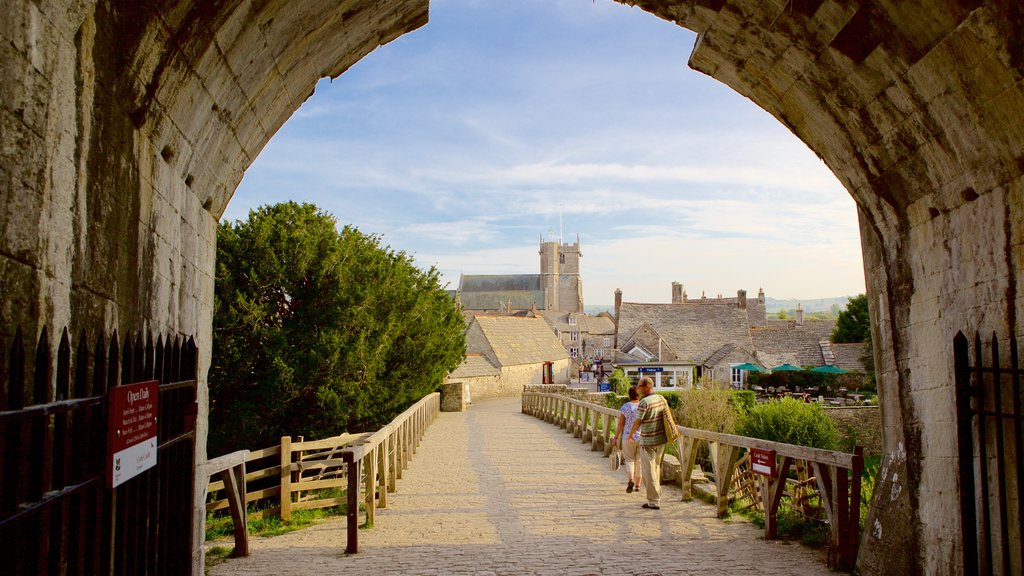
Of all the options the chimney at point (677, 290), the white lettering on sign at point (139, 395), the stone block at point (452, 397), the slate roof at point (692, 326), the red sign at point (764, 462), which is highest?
the chimney at point (677, 290)

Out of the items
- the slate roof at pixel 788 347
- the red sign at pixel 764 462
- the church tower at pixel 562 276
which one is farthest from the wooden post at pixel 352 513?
the church tower at pixel 562 276

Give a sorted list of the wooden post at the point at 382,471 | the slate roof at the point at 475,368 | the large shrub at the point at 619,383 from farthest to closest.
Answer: the slate roof at the point at 475,368 < the large shrub at the point at 619,383 < the wooden post at the point at 382,471

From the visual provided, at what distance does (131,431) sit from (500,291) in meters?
99.6

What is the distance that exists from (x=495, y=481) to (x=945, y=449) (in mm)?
6882

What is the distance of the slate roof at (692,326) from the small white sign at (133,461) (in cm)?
4042

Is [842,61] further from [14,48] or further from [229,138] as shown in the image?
[14,48]

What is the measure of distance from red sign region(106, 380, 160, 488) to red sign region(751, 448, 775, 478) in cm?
542

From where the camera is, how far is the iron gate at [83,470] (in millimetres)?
2230

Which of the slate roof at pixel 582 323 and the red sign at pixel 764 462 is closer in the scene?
the red sign at pixel 764 462

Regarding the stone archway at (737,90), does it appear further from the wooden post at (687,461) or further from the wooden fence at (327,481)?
the wooden post at (687,461)

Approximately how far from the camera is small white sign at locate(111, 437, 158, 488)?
2.98 m

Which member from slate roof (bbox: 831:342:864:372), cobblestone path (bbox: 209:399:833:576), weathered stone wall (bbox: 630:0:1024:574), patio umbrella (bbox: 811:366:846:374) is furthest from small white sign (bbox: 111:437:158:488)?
slate roof (bbox: 831:342:864:372)

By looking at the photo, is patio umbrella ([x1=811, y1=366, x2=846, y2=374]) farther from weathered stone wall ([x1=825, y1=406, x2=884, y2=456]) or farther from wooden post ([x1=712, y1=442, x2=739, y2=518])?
wooden post ([x1=712, y1=442, x2=739, y2=518])

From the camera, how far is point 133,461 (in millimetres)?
3197
